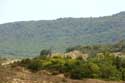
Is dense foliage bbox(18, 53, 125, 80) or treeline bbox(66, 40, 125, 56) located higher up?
dense foliage bbox(18, 53, 125, 80)

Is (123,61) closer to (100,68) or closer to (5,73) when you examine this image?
(100,68)

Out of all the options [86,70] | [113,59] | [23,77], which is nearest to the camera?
[23,77]

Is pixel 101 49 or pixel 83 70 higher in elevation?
pixel 83 70

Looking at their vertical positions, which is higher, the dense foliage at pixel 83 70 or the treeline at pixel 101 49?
the dense foliage at pixel 83 70

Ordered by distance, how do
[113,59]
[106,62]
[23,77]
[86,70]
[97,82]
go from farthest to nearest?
[113,59] < [106,62] < [86,70] < [97,82] < [23,77]

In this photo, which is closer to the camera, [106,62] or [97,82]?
[97,82]

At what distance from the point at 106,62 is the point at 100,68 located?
19.2 ft

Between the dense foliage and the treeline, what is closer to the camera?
the dense foliage

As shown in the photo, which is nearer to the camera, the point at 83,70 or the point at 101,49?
the point at 83,70

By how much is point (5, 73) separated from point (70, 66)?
47.7 feet

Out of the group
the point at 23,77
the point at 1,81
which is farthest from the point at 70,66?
the point at 1,81

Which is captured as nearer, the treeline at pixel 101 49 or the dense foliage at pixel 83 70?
the dense foliage at pixel 83 70

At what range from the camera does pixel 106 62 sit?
52.0m

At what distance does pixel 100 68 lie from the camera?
152ft
